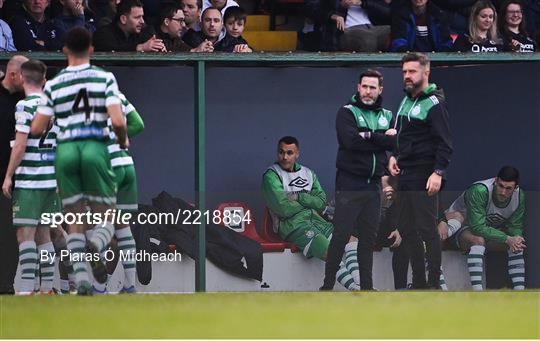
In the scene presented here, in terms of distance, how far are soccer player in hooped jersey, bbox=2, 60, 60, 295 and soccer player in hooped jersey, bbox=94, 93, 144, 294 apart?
55 centimetres

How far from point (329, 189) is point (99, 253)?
2303 mm

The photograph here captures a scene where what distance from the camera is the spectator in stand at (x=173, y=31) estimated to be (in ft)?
48.9

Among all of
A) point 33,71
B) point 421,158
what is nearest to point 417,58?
point 421,158

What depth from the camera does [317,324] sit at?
35.6 ft

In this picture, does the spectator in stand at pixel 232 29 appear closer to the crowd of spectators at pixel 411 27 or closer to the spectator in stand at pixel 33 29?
the crowd of spectators at pixel 411 27

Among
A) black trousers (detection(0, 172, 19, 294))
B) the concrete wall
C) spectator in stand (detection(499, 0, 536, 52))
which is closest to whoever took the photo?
black trousers (detection(0, 172, 19, 294))

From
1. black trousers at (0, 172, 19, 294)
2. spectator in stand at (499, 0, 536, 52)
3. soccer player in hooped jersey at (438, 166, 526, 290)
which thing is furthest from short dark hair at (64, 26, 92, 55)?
spectator in stand at (499, 0, 536, 52)

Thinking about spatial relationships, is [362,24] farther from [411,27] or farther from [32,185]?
[32,185]

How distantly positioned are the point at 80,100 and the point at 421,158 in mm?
3236

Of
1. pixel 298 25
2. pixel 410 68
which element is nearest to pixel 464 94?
pixel 410 68

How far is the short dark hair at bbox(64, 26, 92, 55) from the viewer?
1206 cm

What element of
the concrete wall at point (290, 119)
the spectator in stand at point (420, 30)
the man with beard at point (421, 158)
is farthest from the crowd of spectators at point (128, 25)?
the man with beard at point (421, 158)

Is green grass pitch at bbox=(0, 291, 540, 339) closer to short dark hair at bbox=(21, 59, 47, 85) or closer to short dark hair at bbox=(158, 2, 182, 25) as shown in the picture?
short dark hair at bbox=(21, 59, 47, 85)

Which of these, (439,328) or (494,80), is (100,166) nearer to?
(439,328)
